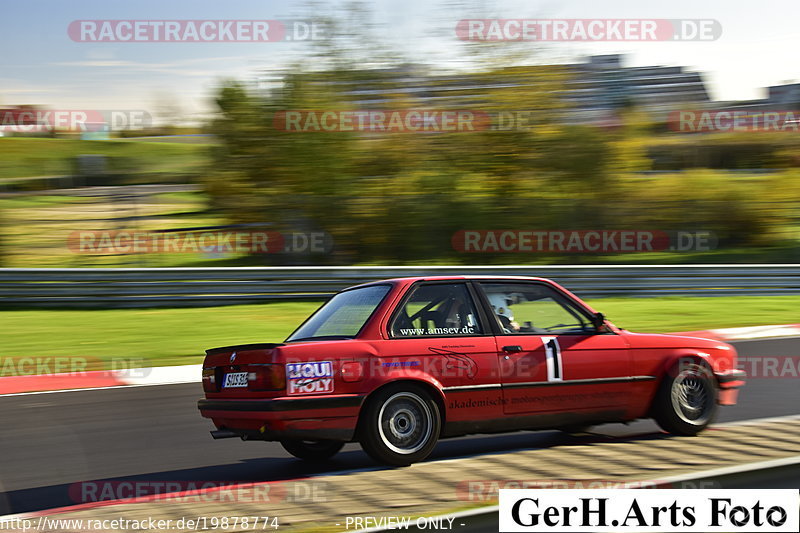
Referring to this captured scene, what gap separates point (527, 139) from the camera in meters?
24.8

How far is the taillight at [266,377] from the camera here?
5.78m

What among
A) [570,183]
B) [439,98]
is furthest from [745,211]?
[439,98]

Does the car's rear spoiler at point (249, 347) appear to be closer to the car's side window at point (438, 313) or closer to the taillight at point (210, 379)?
the taillight at point (210, 379)

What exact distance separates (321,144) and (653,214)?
34.4 ft

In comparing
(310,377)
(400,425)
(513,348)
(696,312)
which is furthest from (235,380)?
(696,312)

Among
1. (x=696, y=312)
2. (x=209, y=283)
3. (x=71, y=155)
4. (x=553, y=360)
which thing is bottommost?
(x=696, y=312)

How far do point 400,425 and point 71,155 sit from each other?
55591 mm

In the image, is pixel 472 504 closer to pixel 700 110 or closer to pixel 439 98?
pixel 439 98

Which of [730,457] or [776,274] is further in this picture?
[776,274]

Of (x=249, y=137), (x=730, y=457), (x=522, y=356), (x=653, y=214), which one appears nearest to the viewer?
(x=730, y=457)

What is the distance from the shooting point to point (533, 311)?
269 inches

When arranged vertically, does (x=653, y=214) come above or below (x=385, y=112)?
below

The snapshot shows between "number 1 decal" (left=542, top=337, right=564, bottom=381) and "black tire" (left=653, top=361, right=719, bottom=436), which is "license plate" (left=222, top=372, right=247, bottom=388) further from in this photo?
"black tire" (left=653, top=361, right=719, bottom=436)

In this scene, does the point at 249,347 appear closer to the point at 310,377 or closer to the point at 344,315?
the point at 310,377
